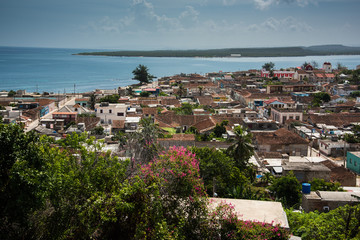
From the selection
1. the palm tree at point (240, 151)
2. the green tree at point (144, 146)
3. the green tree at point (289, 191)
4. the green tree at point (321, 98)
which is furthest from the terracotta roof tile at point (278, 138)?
the green tree at point (321, 98)

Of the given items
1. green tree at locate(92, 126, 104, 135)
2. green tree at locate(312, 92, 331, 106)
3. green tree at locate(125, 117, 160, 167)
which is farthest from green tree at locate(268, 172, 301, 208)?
green tree at locate(312, 92, 331, 106)

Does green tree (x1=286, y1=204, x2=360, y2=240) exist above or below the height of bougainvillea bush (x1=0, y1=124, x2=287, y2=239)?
below

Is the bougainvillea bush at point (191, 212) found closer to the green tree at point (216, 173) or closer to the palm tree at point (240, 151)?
the green tree at point (216, 173)

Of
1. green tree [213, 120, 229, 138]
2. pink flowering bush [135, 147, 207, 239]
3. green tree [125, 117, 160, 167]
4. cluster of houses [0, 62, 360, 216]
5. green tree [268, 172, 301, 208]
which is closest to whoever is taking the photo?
pink flowering bush [135, 147, 207, 239]

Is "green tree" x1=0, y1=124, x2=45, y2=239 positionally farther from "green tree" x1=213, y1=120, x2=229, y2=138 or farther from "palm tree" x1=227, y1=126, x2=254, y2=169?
"green tree" x1=213, y1=120, x2=229, y2=138

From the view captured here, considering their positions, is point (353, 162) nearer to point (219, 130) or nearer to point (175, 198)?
point (219, 130)

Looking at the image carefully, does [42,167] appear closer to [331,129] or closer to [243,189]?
[243,189]

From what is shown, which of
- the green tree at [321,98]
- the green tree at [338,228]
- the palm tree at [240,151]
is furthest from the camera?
the green tree at [321,98]

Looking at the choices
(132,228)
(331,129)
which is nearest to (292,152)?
(331,129)
